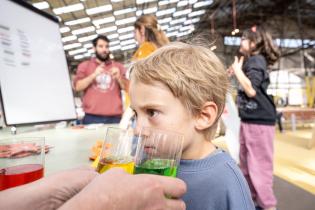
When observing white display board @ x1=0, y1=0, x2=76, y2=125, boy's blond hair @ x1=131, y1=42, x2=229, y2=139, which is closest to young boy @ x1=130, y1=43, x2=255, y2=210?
boy's blond hair @ x1=131, y1=42, x2=229, y2=139

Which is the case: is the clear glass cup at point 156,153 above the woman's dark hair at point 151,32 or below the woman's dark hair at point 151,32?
below

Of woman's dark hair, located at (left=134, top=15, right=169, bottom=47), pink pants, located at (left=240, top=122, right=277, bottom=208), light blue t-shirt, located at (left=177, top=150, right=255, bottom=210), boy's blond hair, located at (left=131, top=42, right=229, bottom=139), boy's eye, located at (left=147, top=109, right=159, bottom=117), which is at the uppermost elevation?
woman's dark hair, located at (left=134, top=15, right=169, bottom=47)

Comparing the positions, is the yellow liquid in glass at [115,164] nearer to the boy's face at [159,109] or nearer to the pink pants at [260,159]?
the boy's face at [159,109]

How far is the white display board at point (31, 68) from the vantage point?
2.90 ft

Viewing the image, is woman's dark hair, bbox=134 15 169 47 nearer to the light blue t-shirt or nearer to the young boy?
the young boy

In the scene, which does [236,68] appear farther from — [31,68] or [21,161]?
[21,161]

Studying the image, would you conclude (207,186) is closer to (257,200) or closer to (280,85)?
(257,200)

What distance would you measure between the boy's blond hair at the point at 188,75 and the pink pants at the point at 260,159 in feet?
4.31

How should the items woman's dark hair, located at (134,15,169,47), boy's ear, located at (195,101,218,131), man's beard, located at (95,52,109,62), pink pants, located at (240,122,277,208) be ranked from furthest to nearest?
man's beard, located at (95,52,109,62) → pink pants, located at (240,122,277,208) → woman's dark hair, located at (134,15,169,47) → boy's ear, located at (195,101,218,131)

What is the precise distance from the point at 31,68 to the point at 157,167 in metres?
0.81

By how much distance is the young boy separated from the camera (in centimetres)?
63

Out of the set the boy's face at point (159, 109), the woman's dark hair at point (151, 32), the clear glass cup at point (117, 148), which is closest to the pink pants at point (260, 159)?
the woman's dark hair at point (151, 32)

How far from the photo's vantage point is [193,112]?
2.37 feet

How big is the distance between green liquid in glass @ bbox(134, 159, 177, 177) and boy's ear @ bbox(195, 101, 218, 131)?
35 cm
